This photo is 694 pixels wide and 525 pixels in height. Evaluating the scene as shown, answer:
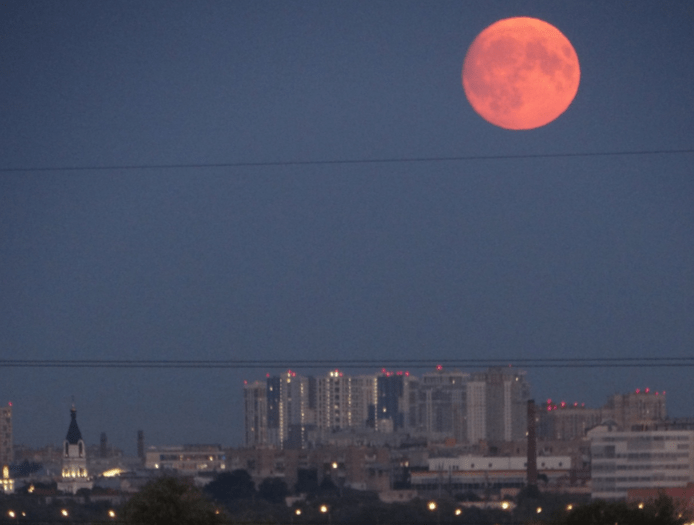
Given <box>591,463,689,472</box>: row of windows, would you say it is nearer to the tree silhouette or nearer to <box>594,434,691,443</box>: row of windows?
<box>594,434,691,443</box>: row of windows

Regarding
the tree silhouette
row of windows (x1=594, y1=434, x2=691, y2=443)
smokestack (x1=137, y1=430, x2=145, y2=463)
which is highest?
the tree silhouette

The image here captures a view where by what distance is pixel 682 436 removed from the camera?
36.7 meters

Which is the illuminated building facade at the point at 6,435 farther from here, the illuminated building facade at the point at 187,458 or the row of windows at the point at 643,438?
the row of windows at the point at 643,438

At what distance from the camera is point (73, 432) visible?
45.5 meters

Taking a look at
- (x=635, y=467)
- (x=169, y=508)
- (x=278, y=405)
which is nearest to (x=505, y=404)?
(x=278, y=405)

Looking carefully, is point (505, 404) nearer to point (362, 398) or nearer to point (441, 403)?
point (441, 403)

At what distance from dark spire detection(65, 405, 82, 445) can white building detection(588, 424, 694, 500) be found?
21.0 meters

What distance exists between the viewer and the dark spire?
45.2 m

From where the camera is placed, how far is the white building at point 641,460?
3525 centimetres

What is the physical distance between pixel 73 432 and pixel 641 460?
22.9 meters

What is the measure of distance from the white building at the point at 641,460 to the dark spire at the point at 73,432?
21010 millimetres

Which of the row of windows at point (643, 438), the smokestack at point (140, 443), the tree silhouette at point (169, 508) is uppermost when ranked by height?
the tree silhouette at point (169, 508)

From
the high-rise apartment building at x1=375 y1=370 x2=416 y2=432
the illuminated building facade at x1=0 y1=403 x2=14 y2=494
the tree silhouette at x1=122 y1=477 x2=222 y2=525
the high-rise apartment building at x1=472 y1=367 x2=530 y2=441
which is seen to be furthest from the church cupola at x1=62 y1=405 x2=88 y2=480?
the tree silhouette at x1=122 y1=477 x2=222 y2=525

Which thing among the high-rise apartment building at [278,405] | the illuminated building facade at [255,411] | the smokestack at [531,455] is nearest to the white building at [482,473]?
the smokestack at [531,455]
